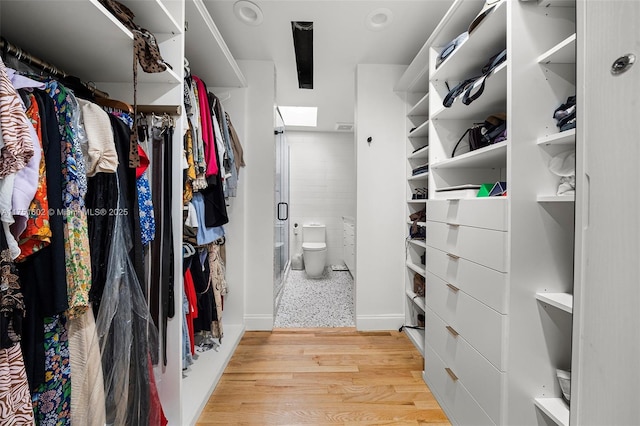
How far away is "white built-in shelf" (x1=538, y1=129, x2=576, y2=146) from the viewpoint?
827 mm

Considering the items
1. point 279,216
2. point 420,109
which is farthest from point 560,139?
point 279,216

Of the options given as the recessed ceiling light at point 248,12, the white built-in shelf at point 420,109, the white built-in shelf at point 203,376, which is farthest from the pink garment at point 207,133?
the white built-in shelf at point 420,109

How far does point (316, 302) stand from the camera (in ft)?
9.11

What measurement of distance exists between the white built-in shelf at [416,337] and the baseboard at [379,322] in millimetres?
87

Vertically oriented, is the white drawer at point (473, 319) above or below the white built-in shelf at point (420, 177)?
below

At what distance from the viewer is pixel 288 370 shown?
1.63m

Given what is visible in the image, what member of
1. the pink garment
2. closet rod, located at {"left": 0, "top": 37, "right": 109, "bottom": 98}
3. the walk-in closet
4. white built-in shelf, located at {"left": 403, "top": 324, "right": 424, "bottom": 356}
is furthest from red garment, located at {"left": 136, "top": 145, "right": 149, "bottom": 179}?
white built-in shelf, located at {"left": 403, "top": 324, "right": 424, "bottom": 356}

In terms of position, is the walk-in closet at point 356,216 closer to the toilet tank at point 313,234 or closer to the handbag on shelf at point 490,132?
the handbag on shelf at point 490,132

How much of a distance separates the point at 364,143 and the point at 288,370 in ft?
6.08

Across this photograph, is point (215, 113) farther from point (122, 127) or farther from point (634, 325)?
point (634, 325)

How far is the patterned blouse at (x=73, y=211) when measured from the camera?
0.74 meters

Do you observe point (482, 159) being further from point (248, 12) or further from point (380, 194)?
point (248, 12)

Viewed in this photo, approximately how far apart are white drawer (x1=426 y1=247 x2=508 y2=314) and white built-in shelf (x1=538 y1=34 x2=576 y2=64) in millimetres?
801

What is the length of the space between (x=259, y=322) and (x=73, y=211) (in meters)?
1.75
